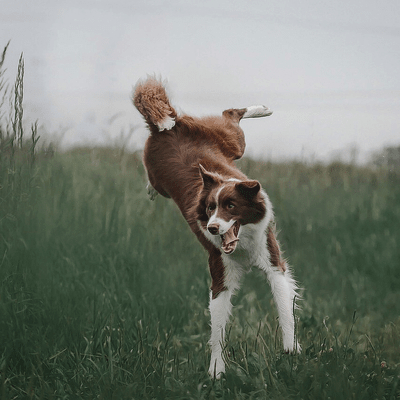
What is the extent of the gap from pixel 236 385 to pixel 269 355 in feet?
1.10

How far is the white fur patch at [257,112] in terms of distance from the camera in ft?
15.9

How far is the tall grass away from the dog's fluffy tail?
0.97 metres

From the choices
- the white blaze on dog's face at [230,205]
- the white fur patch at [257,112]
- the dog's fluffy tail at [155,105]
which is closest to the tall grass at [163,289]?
the dog's fluffy tail at [155,105]

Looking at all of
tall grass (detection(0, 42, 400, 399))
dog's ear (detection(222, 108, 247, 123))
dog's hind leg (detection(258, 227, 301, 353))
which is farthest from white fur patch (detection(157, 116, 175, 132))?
dog's hind leg (detection(258, 227, 301, 353))

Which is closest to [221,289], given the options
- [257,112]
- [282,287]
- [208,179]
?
[282,287]

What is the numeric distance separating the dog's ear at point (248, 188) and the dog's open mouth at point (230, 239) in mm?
185

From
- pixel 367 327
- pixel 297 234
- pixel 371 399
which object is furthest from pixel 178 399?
pixel 297 234

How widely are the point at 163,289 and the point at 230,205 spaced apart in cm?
277

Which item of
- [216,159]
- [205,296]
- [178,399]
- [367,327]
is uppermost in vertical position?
[216,159]

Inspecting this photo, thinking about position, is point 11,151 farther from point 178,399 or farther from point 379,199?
point 379,199

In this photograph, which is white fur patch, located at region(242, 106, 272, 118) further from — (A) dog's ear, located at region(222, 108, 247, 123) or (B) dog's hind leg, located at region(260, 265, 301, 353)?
(B) dog's hind leg, located at region(260, 265, 301, 353)

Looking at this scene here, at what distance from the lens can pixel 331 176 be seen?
9312mm

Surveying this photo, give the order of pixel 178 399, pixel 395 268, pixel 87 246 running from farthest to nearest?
pixel 395 268, pixel 87 246, pixel 178 399

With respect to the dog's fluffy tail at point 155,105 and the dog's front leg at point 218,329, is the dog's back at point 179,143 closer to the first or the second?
the dog's fluffy tail at point 155,105
